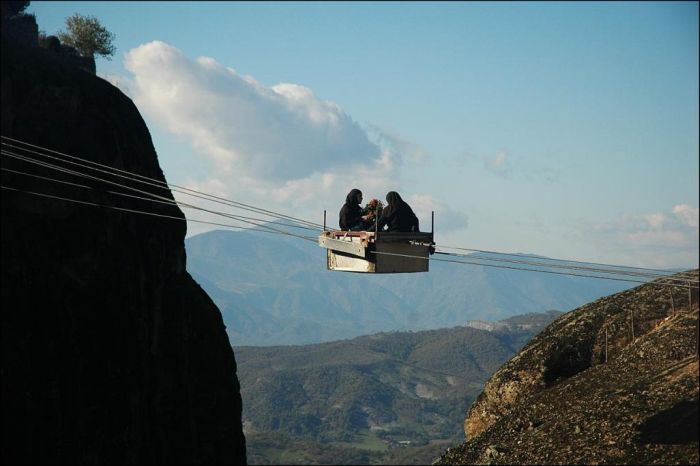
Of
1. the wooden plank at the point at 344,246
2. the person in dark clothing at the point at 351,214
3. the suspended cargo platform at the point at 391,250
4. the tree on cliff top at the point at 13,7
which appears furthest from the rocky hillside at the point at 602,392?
the tree on cliff top at the point at 13,7

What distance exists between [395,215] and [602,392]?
11.6 meters

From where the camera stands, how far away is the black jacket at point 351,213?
35.4 m

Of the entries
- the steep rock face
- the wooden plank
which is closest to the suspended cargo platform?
the wooden plank

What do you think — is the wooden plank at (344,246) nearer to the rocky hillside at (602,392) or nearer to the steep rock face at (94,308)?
the rocky hillside at (602,392)

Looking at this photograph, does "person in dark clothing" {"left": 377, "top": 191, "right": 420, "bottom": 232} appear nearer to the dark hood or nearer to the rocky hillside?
the dark hood

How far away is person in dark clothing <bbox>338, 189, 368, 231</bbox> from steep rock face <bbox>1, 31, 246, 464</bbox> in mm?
11920

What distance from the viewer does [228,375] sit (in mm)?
53562

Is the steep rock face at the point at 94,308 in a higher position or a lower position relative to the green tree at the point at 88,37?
lower

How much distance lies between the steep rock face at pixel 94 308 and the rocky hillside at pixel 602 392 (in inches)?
695

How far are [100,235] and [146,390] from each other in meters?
9.36

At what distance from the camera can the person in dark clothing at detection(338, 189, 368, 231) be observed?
35.3 meters

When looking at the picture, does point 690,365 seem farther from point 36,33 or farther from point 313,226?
point 36,33

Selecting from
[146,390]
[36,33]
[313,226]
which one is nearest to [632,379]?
[313,226]

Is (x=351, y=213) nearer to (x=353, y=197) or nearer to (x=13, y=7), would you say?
(x=353, y=197)
